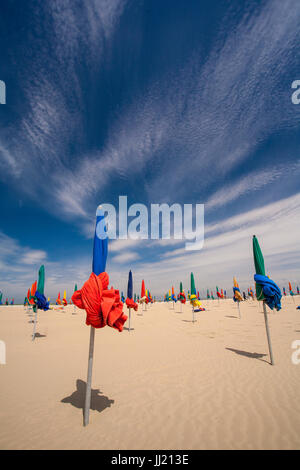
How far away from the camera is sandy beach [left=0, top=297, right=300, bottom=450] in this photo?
3945 mm

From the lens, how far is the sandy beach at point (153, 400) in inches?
155

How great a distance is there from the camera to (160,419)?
4.61 metres

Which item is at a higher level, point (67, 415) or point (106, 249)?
point (106, 249)

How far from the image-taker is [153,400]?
18.0 feet
